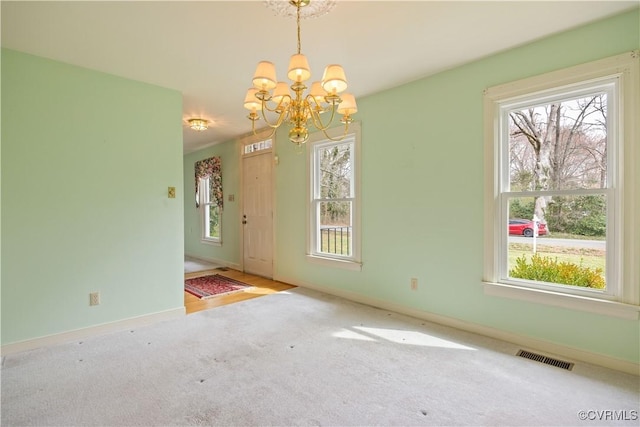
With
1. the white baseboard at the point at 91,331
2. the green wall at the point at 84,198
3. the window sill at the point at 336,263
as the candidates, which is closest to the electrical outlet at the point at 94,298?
the green wall at the point at 84,198

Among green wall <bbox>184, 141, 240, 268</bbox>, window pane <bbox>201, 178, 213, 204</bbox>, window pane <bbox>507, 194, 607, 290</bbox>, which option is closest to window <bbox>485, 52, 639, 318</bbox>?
window pane <bbox>507, 194, 607, 290</bbox>

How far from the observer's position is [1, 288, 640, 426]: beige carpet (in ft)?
5.72

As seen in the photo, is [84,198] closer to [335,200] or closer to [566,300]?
[335,200]

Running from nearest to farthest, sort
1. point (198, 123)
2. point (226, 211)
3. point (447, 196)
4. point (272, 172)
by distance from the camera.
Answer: point (447, 196), point (198, 123), point (272, 172), point (226, 211)

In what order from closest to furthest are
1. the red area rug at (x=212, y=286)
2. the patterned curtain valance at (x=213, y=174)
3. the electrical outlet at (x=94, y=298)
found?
the electrical outlet at (x=94, y=298), the red area rug at (x=212, y=286), the patterned curtain valance at (x=213, y=174)

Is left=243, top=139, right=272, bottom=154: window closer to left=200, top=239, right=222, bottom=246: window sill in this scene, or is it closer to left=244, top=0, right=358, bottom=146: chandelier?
left=200, top=239, right=222, bottom=246: window sill

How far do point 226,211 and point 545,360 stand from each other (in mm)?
5272

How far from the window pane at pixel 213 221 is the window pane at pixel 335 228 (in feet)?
9.48

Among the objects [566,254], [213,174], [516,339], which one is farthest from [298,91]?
[213,174]

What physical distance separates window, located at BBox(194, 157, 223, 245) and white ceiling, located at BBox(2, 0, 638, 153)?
10.5ft

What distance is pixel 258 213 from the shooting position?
533cm

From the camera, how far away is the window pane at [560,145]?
233 centimetres

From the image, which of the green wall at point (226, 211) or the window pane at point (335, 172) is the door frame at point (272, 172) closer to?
the green wall at point (226, 211)

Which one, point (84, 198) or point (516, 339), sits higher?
point (84, 198)
